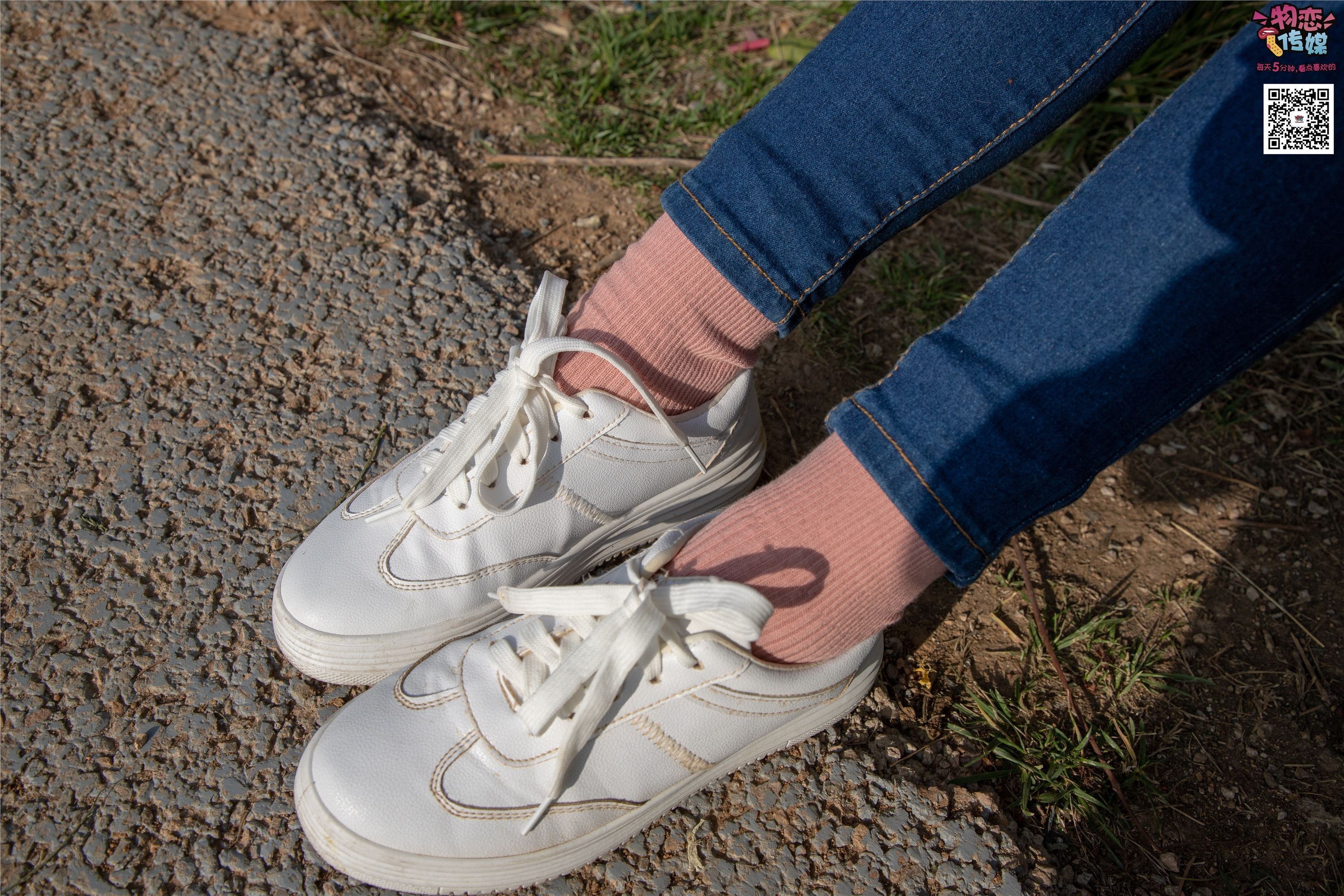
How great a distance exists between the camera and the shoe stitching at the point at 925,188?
115 centimetres

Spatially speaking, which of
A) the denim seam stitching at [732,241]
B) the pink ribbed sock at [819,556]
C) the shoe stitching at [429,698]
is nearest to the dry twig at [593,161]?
the denim seam stitching at [732,241]

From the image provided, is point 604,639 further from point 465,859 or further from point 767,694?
point 465,859

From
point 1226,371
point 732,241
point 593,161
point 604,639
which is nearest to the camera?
point 1226,371

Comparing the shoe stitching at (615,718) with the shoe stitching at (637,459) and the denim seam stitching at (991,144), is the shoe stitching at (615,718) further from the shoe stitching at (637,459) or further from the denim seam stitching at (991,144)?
the denim seam stitching at (991,144)

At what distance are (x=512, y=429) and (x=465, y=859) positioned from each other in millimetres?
656

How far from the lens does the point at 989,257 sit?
2.44 metres

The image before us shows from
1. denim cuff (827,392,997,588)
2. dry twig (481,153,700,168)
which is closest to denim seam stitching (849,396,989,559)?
denim cuff (827,392,997,588)

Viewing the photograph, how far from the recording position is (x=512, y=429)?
4.66 ft

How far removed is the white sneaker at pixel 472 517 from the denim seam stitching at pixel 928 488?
17.6 inches

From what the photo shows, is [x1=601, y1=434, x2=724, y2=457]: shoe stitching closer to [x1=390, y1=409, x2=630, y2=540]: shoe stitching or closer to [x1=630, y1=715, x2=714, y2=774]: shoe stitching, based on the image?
[x1=390, y1=409, x2=630, y2=540]: shoe stitching

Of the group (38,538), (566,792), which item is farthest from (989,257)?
(38,538)

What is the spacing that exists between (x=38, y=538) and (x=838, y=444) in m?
1.52

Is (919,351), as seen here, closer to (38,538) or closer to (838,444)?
(838,444)

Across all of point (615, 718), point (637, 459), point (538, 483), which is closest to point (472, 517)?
point (538, 483)
